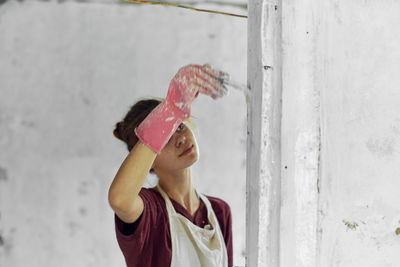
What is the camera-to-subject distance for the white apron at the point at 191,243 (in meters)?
1.31

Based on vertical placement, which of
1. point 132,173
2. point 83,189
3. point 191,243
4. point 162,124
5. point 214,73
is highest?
point 214,73

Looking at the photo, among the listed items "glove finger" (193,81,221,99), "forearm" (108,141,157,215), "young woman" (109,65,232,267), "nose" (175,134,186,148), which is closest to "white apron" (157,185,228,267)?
"young woman" (109,65,232,267)

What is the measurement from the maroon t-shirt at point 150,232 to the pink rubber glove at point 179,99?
0.36m

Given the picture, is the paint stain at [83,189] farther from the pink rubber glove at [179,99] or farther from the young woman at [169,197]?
the pink rubber glove at [179,99]

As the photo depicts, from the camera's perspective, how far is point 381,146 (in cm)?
56

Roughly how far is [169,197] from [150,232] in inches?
7.1

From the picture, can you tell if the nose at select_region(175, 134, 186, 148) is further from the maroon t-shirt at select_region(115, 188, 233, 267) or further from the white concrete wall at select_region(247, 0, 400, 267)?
the white concrete wall at select_region(247, 0, 400, 267)

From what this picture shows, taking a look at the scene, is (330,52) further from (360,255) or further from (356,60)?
(360,255)

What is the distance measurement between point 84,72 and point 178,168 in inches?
32.2

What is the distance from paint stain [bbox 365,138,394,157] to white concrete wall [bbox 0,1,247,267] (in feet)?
5.01

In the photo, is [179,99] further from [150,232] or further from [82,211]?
[82,211]

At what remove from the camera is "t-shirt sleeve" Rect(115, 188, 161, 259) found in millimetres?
1088

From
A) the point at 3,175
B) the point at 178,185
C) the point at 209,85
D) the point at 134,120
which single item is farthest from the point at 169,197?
the point at 3,175

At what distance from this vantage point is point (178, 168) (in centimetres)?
139
